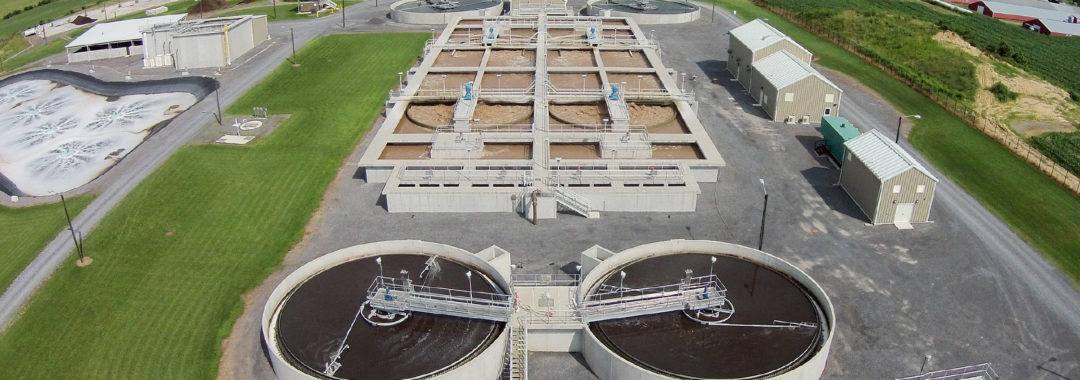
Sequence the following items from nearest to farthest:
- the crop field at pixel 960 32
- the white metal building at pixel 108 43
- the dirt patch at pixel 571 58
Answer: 1. the dirt patch at pixel 571 58
2. the white metal building at pixel 108 43
3. the crop field at pixel 960 32

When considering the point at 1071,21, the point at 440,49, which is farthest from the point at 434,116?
the point at 1071,21

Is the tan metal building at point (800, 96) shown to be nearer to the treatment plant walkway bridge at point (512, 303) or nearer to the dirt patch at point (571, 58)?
the dirt patch at point (571, 58)

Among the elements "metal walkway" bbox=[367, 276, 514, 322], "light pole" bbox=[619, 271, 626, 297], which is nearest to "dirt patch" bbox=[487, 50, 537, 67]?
"light pole" bbox=[619, 271, 626, 297]

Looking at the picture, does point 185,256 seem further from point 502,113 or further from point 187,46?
point 187,46

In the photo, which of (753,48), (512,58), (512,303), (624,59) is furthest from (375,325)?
(753,48)

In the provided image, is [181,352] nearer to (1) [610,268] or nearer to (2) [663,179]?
(1) [610,268]

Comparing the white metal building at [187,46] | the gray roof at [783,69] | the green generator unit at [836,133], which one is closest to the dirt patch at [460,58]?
the white metal building at [187,46]

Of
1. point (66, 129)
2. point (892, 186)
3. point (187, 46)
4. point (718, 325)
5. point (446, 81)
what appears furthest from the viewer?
point (187, 46)
